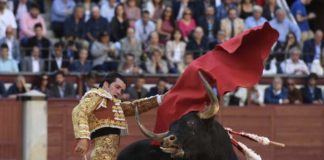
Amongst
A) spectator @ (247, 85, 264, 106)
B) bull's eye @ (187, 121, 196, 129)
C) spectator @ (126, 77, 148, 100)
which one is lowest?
spectator @ (247, 85, 264, 106)

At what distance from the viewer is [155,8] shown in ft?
47.9

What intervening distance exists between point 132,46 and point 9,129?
190cm

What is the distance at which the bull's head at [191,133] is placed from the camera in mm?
7105

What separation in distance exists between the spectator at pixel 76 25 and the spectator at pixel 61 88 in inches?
29.7

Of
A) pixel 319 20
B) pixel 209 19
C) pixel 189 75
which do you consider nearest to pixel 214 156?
pixel 189 75

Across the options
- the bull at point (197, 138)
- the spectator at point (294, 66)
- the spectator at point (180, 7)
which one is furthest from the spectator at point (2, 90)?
the bull at point (197, 138)

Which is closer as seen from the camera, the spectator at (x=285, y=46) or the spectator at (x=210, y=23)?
the spectator at (x=210, y=23)

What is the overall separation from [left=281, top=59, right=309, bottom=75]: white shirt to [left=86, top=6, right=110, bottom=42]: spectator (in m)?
2.46

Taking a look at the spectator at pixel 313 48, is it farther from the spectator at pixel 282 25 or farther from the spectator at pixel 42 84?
the spectator at pixel 42 84

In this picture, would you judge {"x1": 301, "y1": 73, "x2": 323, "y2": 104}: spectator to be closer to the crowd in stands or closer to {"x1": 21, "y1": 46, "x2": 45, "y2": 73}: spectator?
the crowd in stands

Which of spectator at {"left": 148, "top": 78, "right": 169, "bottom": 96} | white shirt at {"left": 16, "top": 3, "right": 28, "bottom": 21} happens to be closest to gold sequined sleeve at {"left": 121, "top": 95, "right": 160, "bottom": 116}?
spectator at {"left": 148, "top": 78, "right": 169, "bottom": 96}

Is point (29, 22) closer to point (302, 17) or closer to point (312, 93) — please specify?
point (312, 93)

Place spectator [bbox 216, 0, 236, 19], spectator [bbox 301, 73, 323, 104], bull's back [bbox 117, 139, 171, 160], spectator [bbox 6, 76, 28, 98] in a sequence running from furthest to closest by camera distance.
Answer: spectator [bbox 216, 0, 236, 19]
spectator [bbox 301, 73, 323, 104]
spectator [bbox 6, 76, 28, 98]
bull's back [bbox 117, 139, 171, 160]

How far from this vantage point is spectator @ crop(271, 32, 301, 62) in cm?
1461
